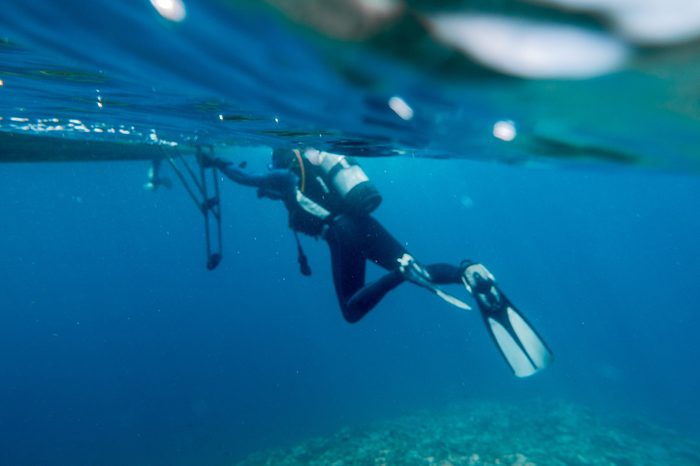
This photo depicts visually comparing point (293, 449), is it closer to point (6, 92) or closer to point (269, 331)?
point (6, 92)

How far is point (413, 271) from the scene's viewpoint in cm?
747

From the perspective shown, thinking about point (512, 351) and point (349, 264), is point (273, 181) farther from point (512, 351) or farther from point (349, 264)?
point (512, 351)

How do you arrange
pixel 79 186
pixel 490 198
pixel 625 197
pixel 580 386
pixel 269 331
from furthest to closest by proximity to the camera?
pixel 490 198 → pixel 269 331 → pixel 625 197 → pixel 79 186 → pixel 580 386

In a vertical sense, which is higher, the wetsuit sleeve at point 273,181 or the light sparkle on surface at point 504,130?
the wetsuit sleeve at point 273,181

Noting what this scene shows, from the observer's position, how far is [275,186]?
8.77 metres

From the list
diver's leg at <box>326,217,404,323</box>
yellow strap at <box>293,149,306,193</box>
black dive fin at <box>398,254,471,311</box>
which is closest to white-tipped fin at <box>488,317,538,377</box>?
black dive fin at <box>398,254,471,311</box>

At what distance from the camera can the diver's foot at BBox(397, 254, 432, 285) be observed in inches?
289

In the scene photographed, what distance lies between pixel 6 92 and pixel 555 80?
8146mm

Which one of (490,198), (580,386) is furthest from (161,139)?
(490,198)

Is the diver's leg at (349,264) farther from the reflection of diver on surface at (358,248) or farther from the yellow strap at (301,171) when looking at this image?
the yellow strap at (301,171)

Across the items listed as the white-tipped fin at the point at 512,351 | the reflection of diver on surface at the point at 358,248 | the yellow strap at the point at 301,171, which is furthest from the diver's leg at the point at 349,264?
the white-tipped fin at the point at 512,351

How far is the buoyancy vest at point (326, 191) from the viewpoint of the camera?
800 cm

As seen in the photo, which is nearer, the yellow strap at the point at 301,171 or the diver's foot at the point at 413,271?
the diver's foot at the point at 413,271

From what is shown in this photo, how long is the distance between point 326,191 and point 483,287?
11.7ft
